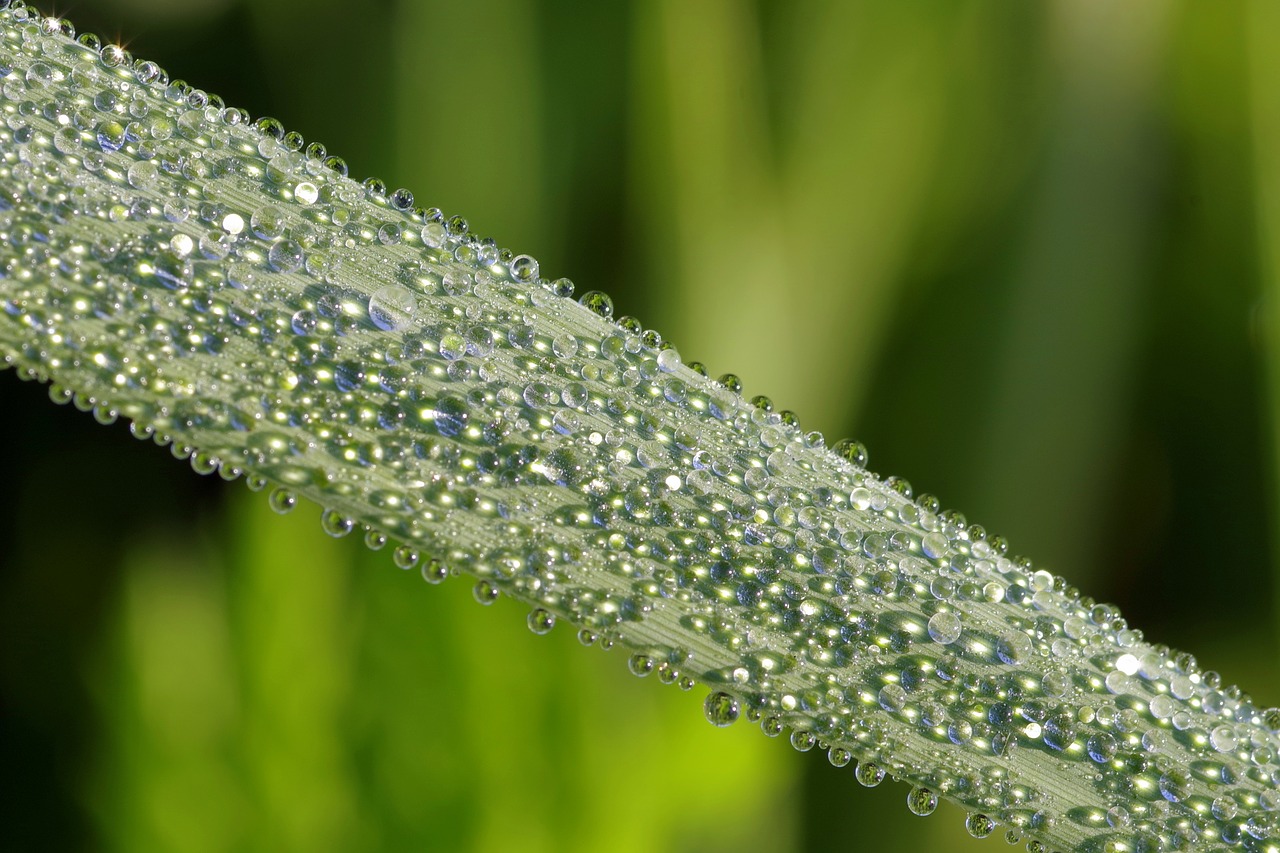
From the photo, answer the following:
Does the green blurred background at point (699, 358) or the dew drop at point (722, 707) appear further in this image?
the green blurred background at point (699, 358)

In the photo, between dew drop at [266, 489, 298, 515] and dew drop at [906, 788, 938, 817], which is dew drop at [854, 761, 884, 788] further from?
dew drop at [266, 489, 298, 515]

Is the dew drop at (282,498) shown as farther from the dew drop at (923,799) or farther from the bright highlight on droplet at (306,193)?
the dew drop at (923,799)

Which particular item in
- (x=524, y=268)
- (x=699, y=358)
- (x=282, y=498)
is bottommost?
(x=282, y=498)

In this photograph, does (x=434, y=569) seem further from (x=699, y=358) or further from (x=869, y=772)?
(x=699, y=358)

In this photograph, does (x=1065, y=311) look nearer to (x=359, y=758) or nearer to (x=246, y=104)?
(x=359, y=758)

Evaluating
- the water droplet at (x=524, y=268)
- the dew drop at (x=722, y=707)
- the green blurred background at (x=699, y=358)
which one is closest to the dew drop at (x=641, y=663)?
the dew drop at (x=722, y=707)

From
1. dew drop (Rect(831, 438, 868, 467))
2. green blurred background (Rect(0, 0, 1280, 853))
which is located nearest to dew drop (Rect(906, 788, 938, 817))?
dew drop (Rect(831, 438, 868, 467))

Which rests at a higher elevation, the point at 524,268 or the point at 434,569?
the point at 524,268

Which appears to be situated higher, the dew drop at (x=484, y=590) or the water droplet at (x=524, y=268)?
the water droplet at (x=524, y=268)

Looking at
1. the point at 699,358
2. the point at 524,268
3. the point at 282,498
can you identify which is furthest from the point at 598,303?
the point at 699,358
